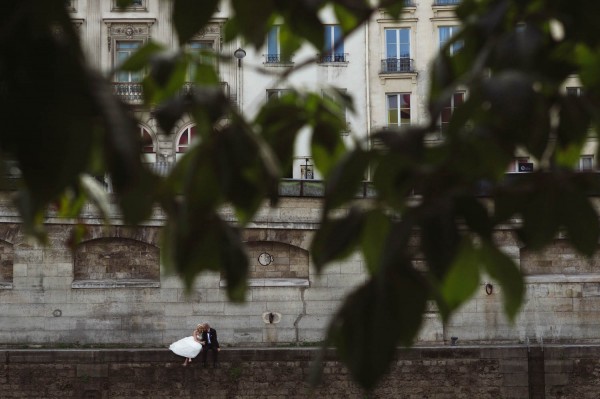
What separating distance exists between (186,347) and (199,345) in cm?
25

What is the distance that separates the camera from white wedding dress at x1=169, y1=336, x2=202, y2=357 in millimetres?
21156

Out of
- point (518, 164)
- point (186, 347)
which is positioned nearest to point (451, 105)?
point (518, 164)

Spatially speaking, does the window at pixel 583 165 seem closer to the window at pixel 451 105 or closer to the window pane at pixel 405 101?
the window at pixel 451 105

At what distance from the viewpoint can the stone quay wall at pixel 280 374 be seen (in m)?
21.1

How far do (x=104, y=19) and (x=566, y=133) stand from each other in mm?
28738

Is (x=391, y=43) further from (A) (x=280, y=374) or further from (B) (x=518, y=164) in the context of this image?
(B) (x=518, y=164)

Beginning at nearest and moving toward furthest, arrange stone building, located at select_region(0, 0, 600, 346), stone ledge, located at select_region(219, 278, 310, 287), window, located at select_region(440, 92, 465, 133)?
window, located at select_region(440, 92, 465, 133)
stone building, located at select_region(0, 0, 600, 346)
stone ledge, located at select_region(219, 278, 310, 287)

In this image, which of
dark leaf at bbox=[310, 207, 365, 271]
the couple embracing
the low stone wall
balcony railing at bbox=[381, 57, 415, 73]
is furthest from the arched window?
balcony railing at bbox=[381, 57, 415, 73]

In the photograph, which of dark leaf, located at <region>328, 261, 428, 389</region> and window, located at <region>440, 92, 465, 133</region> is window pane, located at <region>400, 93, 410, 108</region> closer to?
window, located at <region>440, 92, 465, 133</region>

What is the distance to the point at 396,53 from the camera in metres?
31.2

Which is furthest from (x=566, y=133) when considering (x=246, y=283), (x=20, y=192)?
(x=20, y=192)

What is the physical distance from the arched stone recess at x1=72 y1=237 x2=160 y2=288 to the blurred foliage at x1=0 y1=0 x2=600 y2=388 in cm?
2096

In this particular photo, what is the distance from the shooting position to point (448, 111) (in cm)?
204

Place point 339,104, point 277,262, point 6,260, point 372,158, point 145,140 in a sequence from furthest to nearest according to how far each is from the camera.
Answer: point 277,262, point 6,260, point 339,104, point 145,140, point 372,158
